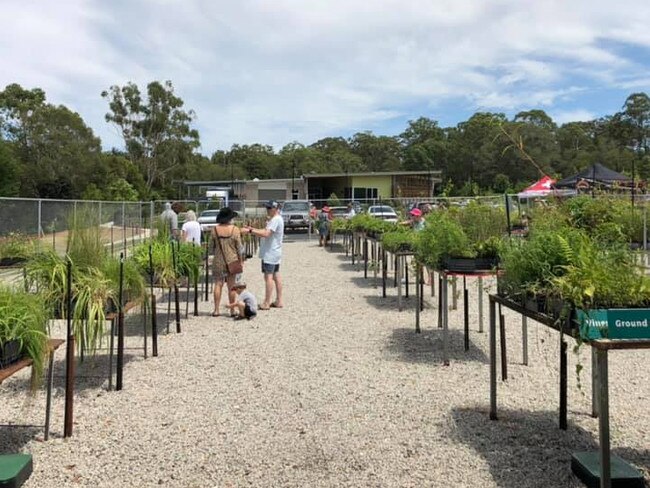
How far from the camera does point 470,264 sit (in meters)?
5.66

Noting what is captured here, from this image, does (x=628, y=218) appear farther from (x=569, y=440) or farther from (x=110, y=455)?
(x=110, y=455)

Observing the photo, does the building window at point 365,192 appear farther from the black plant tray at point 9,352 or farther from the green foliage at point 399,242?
the black plant tray at point 9,352

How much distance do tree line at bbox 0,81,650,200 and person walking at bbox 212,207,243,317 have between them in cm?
1651

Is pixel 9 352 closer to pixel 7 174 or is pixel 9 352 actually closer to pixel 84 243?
pixel 84 243

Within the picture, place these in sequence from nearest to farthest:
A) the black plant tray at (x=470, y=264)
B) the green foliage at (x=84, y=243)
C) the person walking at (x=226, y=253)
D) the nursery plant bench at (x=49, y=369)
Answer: the nursery plant bench at (x=49, y=369) → the green foliage at (x=84, y=243) → the black plant tray at (x=470, y=264) → the person walking at (x=226, y=253)

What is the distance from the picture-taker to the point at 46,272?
14.7ft

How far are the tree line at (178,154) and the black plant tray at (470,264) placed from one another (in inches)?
698

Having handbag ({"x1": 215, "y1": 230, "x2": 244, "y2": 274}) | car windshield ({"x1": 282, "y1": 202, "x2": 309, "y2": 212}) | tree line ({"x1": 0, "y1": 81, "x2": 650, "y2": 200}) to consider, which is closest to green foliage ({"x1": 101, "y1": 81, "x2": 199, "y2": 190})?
tree line ({"x1": 0, "y1": 81, "x2": 650, "y2": 200})

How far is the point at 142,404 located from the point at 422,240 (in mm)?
3062

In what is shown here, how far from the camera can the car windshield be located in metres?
29.8

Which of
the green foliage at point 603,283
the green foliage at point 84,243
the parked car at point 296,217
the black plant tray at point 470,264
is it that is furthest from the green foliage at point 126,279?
the parked car at point 296,217

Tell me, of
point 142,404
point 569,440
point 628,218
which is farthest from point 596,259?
point 628,218

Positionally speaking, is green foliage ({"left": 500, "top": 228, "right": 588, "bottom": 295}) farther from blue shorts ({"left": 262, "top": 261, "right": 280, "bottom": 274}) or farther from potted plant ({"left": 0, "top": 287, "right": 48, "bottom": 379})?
blue shorts ({"left": 262, "top": 261, "right": 280, "bottom": 274})

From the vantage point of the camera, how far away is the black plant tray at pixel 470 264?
566 centimetres
